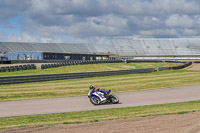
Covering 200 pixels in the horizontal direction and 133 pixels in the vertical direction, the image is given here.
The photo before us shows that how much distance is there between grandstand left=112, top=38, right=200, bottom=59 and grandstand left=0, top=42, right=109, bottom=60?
13102 mm

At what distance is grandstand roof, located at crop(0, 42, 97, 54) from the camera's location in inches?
3799

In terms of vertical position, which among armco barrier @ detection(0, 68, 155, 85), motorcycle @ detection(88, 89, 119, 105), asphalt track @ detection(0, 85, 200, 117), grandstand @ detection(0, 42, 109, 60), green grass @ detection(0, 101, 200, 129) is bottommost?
green grass @ detection(0, 101, 200, 129)

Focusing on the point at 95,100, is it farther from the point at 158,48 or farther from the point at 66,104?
the point at 158,48

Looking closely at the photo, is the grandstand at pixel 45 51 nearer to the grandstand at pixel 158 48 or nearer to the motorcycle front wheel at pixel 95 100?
the grandstand at pixel 158 48

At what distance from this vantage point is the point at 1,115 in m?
13.9

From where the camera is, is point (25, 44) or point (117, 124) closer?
point (117, 124)

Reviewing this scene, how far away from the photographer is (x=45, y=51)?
9838 cm

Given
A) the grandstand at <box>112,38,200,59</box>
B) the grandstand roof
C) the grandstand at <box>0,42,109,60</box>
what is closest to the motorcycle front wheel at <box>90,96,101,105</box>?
the grandstand at <box>0,42,109,60</box>

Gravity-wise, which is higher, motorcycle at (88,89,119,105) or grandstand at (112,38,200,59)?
grandstand at (112,38,200,59)

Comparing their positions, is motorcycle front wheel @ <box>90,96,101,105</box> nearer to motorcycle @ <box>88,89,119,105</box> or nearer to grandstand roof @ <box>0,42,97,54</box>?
motorcycle @ <box>88,89,119,105</box>

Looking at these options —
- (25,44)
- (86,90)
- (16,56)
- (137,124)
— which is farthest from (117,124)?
(25,44)

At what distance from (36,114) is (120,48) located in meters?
107

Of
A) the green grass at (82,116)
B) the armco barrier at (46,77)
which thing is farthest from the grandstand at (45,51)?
the green grass at (82,116)

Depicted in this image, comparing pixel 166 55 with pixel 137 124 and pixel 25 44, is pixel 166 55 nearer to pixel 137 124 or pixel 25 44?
pixel 25 44
